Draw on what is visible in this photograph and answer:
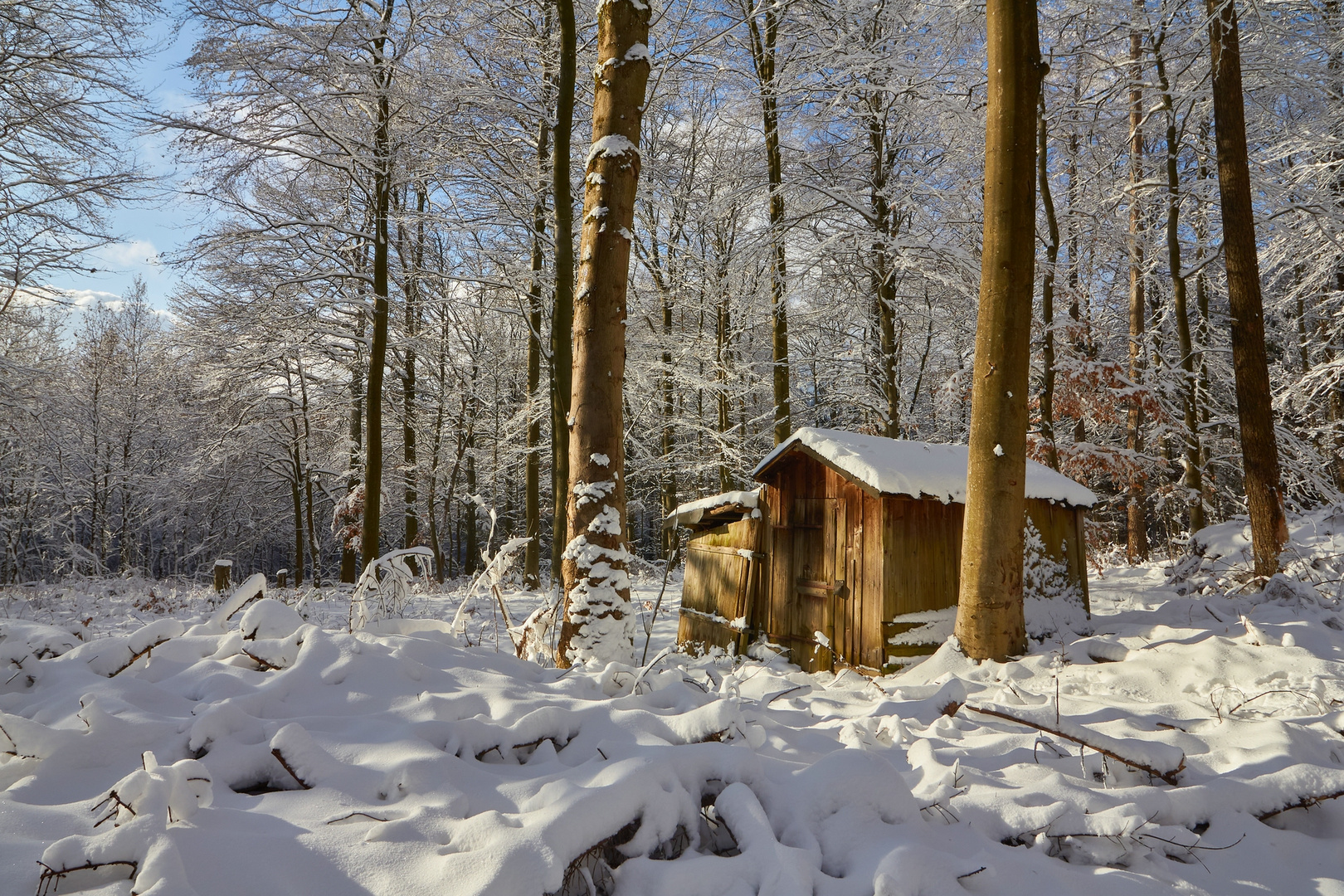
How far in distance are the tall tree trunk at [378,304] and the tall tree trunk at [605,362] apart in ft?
27.3

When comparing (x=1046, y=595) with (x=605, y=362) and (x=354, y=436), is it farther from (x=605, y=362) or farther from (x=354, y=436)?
(x=354, y=436)

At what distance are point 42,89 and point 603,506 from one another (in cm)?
1189

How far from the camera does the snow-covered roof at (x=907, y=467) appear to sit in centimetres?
670

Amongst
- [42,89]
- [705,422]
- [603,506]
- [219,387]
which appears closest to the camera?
[603,506]

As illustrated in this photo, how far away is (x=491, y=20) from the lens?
10.2 meters

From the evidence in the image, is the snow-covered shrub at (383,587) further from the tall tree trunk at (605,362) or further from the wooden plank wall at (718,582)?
the wooden plank wall at (718,582)

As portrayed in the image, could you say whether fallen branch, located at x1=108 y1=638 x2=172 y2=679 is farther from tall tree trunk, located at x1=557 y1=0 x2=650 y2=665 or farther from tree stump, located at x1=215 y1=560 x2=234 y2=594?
tree stump, located at x1=215 y1=560 x2=234 y2=594

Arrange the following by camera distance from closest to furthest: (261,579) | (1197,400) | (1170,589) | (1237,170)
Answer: (261,579)
(1237,170)
(1170,589)
(1197,400)

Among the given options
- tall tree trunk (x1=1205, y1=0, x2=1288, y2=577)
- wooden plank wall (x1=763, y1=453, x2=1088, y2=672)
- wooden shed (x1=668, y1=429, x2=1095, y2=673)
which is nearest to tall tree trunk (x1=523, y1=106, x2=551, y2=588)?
wooden shed (x1=668, y1=429, x2=1095, y2=673)

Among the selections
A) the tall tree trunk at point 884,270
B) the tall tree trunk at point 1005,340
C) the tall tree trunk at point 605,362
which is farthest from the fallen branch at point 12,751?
the tall tree trunk at point 884,270

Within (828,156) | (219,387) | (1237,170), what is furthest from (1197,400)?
(219,387)

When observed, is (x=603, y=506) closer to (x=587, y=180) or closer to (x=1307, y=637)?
(x=587, y=180)

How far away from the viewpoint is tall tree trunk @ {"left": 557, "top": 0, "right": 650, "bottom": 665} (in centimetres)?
431

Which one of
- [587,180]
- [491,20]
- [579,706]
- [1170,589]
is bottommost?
[1170,589]
